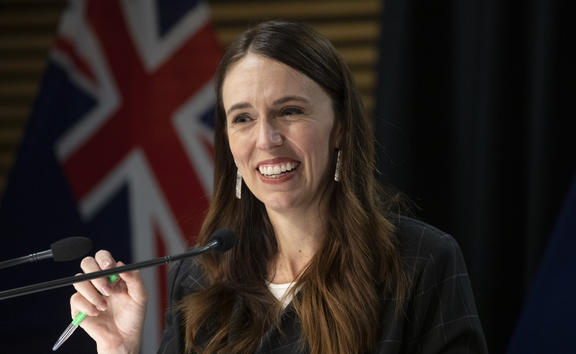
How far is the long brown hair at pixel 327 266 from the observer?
5.49 feet

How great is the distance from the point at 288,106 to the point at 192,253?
0.53m

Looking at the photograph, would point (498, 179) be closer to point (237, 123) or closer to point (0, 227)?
point (237, 123)

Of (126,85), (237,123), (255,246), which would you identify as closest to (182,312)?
(255,246)

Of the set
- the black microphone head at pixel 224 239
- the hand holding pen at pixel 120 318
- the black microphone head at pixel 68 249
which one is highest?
the black microphone head at pixel 68 249

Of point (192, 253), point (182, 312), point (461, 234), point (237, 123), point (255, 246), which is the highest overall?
point (237, 123)

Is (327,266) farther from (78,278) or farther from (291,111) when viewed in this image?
(78,278)

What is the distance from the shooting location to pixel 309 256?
73.0 inches

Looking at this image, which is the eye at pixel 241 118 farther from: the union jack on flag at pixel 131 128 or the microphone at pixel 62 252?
the union jack on flag at pixel 131 128

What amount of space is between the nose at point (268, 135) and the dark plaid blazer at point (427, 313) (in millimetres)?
404

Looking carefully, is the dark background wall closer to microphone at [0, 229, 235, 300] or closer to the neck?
the neck

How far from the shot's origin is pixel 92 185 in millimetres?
3123

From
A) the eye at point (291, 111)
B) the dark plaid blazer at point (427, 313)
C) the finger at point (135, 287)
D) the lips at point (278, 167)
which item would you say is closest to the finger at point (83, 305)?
the finger at point (135, 287)

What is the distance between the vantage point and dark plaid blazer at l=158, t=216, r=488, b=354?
1607 mm

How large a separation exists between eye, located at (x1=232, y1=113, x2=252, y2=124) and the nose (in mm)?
50
